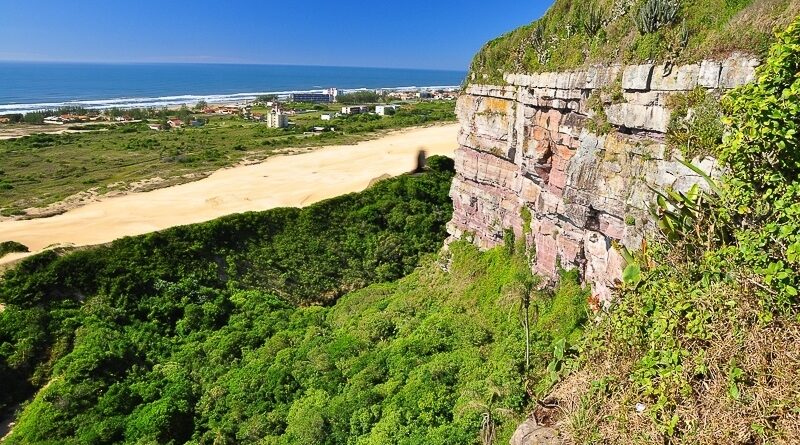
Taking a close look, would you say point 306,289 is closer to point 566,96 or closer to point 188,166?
point 566,96

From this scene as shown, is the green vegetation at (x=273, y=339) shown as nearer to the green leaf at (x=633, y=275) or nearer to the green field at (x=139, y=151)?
the green leaf at (x=633, y=275)

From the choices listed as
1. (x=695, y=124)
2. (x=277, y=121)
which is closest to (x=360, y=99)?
(x=277, y=121)

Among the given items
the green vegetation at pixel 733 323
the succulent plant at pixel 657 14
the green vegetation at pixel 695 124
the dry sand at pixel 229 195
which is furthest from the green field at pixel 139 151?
the green vegetation at pixel 733 323

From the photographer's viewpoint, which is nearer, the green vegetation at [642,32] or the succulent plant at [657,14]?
the green vegetation at [642,32]

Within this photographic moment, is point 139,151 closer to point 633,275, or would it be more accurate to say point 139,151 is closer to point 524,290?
point 524,290

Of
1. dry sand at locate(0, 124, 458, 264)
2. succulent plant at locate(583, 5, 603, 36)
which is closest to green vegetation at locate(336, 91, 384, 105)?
dry sand at locate(0, 124, 458, 264)
